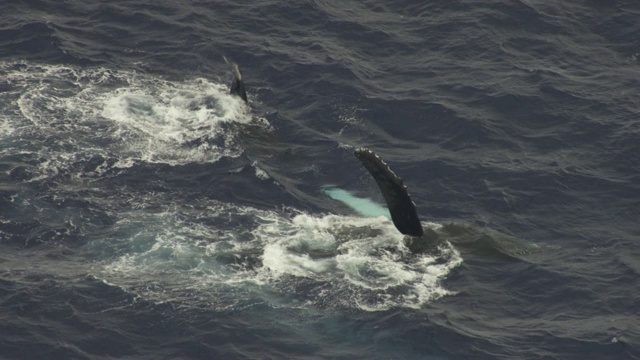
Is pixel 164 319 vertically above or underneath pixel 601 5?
underneath

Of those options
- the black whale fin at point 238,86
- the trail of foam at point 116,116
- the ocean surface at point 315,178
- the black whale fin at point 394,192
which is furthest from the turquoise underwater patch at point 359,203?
the black whale fin at point 238,86

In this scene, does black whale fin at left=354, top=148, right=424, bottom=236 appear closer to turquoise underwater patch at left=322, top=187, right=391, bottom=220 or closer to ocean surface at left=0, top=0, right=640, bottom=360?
ocean surface at left=0, top=0, right=640, bottom=360

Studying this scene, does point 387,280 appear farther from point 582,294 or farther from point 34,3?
point 34,3

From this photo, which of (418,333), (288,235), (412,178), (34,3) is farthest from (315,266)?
(34,3)

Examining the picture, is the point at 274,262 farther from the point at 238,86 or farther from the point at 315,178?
the point at 238,86

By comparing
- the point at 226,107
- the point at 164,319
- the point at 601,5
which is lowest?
the point at 164,319

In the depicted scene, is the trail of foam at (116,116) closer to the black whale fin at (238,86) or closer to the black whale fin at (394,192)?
the black whale fin at (238,86)

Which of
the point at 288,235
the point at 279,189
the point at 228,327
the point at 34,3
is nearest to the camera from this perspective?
the point at 228,327
